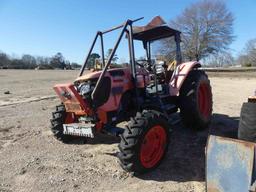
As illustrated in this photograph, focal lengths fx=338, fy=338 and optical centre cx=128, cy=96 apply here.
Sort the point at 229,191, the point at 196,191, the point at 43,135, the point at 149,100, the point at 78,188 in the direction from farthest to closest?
the point at 43,135 < the point at 149,100 < the point at 78,188 < the point at 196,191 < the point at 229,191

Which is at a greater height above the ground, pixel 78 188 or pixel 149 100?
pixel 149 100

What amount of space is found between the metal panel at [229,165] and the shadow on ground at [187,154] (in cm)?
118

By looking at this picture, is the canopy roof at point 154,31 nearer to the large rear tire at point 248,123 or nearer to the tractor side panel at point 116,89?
the tractor side panel at point 116,89

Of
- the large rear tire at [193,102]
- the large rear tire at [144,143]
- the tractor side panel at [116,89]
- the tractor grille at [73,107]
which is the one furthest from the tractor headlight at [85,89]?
the large rear tire at [193,102]

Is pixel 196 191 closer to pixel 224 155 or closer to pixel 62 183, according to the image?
pixel 224 155

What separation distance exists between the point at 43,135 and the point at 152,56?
3006 millimetres

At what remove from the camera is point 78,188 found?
462cm

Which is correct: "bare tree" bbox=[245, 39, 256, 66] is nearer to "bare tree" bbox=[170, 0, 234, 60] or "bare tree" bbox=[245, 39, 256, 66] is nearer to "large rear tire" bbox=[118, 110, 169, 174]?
"bare tree" bbox=[170, 0, 234, 60]

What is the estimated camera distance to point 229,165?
3.44 meters

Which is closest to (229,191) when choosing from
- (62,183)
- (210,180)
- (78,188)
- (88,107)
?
(210,180)

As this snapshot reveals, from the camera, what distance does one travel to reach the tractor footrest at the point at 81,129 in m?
5.42

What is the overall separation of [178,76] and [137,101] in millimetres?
1229

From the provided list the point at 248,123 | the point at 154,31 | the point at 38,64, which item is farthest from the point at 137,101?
the point at 38,64

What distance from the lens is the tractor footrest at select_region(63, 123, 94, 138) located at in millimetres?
5422
